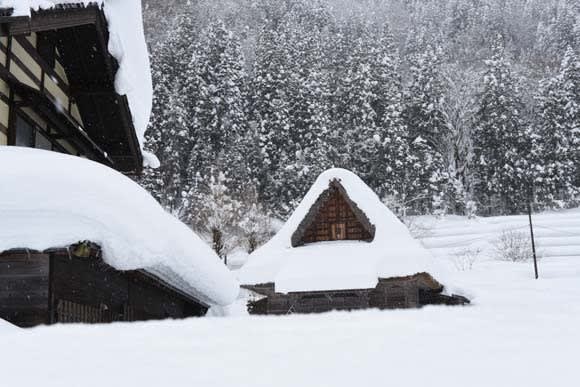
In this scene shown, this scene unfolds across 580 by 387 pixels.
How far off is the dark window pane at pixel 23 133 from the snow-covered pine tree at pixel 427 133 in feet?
132

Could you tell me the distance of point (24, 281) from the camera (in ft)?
19.8

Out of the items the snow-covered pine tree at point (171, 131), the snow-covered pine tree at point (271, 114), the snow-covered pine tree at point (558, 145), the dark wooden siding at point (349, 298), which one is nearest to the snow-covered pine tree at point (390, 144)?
the snow-covered pine tree at point (271, 114)

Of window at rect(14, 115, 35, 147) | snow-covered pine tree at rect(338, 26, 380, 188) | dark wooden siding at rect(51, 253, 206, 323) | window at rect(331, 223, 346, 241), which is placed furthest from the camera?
snow-covered pine tree at rect(338, 26, 380, 188)

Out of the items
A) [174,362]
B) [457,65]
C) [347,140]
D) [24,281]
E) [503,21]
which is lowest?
[174,362]

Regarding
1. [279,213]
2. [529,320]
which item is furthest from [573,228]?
[529,320]

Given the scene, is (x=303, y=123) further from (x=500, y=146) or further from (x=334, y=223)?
(x=334, y=223)

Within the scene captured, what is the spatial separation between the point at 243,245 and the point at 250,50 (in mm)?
38661

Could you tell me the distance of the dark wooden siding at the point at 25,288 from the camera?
6.01 m

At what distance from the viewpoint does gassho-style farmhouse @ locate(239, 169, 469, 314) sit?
1575 centimetres

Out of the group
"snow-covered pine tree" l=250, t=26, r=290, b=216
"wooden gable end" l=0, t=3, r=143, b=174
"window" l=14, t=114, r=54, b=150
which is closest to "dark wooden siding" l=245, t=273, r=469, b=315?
"wooden gable end" l=0, t=3, r=143, b=174

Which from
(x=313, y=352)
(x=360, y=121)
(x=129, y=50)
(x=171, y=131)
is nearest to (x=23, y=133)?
(x=129, y=50)

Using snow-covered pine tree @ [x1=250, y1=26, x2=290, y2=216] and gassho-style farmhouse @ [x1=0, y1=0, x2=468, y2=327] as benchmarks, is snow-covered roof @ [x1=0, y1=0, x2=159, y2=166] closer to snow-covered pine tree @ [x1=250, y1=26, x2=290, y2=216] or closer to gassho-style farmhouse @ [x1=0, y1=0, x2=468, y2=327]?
gassho-style farmhouse @ [x1=0, y1=0, x2=468, y2=327]

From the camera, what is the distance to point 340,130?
4981cm

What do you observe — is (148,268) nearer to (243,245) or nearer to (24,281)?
(24,281)
